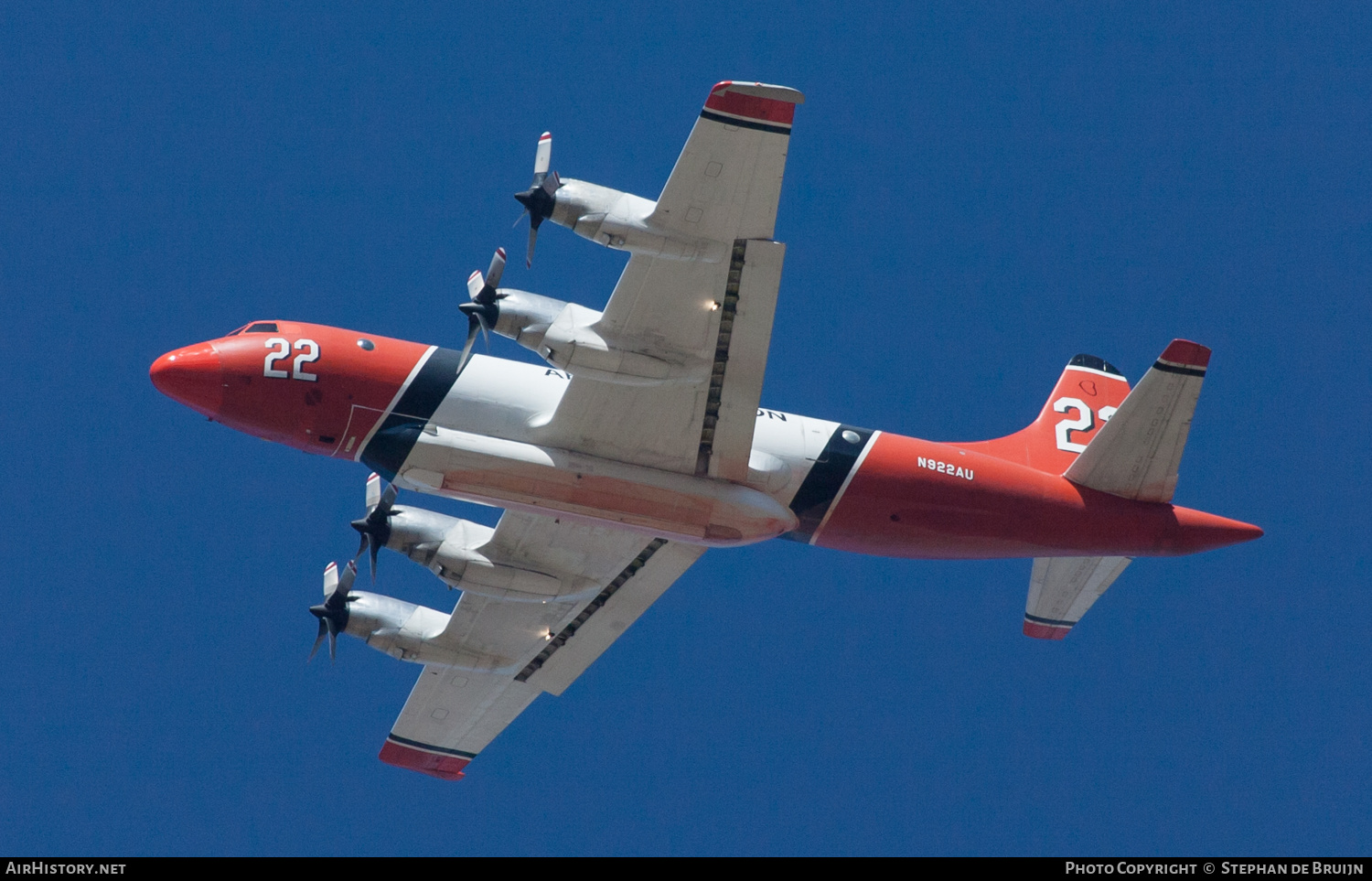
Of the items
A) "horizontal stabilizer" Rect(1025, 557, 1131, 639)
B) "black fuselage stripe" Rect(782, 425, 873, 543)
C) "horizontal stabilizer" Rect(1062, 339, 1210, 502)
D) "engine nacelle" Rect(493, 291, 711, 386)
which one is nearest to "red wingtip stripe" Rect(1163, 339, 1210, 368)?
"horizontal stabilizer" Rect(1062, 339, 1210, 502)

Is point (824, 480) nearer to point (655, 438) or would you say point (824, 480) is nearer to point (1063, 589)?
point (655, 438)

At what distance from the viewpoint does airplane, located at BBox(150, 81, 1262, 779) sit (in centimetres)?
2441

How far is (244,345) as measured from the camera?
27984 millimetres

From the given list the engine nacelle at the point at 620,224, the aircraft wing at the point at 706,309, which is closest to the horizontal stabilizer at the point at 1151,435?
the aircraft wing at the point at 706,309

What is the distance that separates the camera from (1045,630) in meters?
33.1

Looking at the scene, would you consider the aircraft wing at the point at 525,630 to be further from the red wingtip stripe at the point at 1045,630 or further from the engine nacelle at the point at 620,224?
the red wingtip stripe at the point at 1045,630

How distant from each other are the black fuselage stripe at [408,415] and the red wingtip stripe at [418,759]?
983 centimetres

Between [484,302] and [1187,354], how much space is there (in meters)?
14.0

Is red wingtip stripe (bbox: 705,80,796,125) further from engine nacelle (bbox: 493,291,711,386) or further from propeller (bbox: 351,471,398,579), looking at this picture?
propeller (bbox: 351,471,398,579)

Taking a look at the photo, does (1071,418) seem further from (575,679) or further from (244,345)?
(244,345)

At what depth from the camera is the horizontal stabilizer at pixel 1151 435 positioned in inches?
1126

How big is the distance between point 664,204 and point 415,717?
16.4 meters

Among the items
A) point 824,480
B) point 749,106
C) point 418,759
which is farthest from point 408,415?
point 418,759
